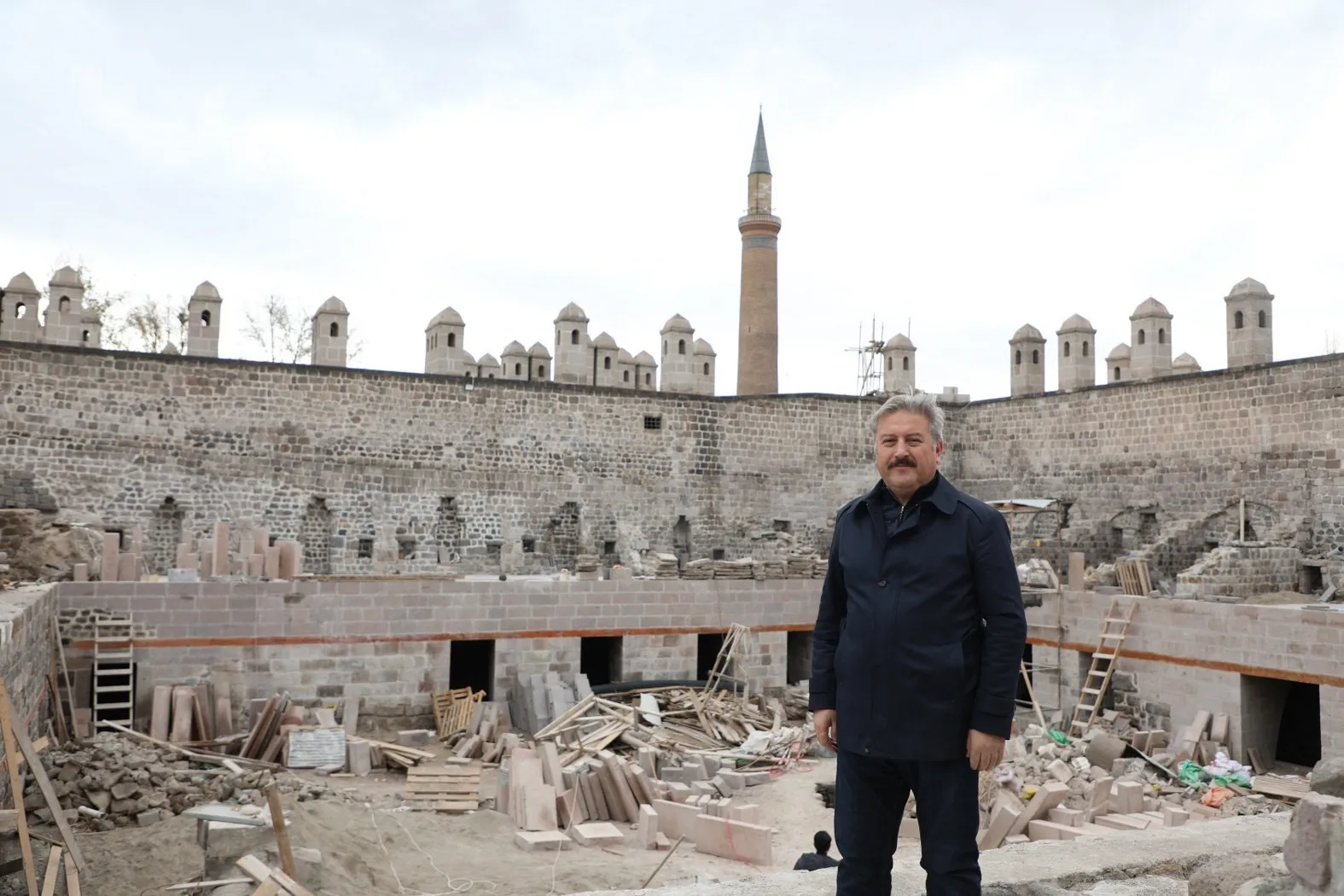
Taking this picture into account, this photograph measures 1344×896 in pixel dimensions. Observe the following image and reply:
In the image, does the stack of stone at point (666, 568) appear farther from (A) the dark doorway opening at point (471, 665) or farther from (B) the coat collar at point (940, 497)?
(B) the coat collar at point (940, 497)

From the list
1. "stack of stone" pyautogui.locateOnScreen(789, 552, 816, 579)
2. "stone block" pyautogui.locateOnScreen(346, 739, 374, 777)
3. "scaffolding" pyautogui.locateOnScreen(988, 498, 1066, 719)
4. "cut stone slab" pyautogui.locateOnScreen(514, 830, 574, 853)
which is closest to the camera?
"cut stone slab" pyautogui.locateOnScreen(514, 830, 574, 853)

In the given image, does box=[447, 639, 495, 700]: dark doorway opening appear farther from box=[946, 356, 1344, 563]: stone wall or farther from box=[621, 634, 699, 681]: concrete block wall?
box=[946, 356, 1344, 563]: stone wall

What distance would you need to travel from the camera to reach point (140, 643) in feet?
47.9

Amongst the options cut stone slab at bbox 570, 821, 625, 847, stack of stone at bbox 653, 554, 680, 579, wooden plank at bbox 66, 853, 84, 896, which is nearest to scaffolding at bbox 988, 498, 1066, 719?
stack of stone at bbox 653, 554, 680, 579

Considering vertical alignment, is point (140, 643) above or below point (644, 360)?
below

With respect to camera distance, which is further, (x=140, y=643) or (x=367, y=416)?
(x=367, y=416)

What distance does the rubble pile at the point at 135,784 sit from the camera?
10844 mm

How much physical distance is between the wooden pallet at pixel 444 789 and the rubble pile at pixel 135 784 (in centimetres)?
100

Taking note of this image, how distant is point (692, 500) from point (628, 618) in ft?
29.1

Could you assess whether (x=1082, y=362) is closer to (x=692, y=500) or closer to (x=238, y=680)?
(x=692, y=500)

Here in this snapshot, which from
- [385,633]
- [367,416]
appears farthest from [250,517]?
[385,633]

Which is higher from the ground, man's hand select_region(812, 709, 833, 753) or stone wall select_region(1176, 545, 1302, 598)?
man's hand select_region(812, 709, 833, 753)

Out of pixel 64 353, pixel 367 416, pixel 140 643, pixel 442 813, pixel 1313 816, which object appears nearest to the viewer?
pixel 1313 816

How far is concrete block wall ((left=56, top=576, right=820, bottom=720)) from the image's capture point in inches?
583
